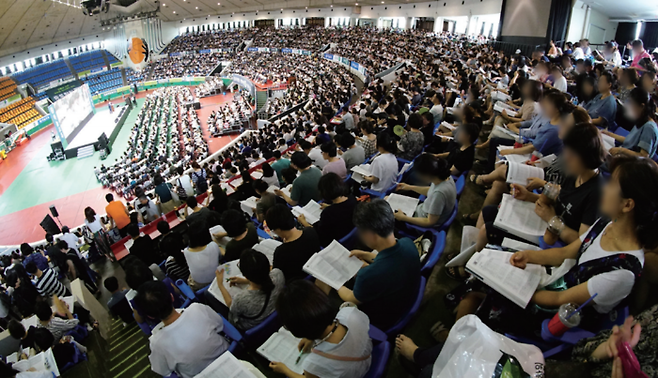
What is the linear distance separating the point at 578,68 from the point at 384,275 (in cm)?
667

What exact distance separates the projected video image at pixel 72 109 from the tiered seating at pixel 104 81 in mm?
10915

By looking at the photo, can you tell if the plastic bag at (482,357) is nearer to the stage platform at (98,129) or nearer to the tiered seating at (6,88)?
the stage platform at (98,129)

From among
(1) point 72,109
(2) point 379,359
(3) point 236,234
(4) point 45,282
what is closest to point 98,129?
(1) point 72,109

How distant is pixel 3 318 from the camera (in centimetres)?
454

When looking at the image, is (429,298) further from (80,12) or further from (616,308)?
(80,12)

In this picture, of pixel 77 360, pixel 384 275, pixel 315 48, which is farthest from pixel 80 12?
pixel 384 275

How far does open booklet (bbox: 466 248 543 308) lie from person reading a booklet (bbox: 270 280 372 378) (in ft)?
2.26

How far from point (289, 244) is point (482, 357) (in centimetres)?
150

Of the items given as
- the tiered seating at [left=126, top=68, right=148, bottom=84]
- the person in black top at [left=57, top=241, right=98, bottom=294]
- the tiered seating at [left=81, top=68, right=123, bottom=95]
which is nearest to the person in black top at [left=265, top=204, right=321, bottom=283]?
the person in black top at [left=57, top=241, right=98, bottom=294]

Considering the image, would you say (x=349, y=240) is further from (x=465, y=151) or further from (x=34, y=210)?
(x=34, y=210)

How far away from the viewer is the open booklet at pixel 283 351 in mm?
1780

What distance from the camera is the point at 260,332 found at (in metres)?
2.13

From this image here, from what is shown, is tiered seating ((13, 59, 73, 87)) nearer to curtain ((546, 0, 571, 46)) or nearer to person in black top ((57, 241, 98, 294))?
person in black top ((57, 241, 98, 294))

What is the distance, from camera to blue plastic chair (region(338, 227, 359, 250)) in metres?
2.76
